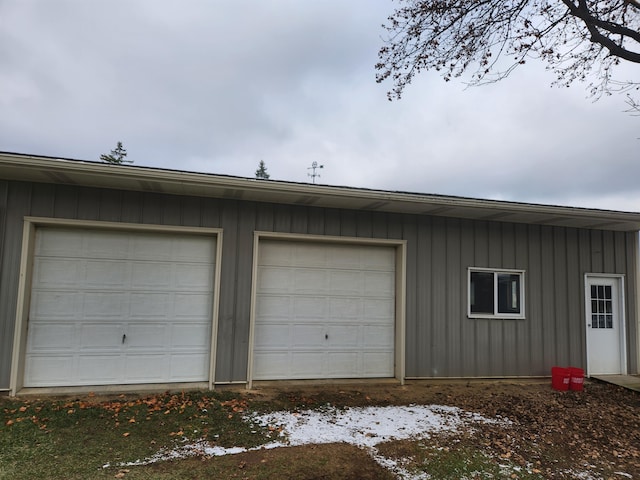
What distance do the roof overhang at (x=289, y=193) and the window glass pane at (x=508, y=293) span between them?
1.05 metres

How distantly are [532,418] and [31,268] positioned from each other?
22.9 feet

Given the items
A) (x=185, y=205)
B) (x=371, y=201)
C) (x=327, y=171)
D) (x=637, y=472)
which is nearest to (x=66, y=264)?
(x=185, y=205)

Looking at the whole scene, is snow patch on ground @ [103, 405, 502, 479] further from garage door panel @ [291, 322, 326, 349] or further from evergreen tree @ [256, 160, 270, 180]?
evergreen tree @ [256, 160, 270, 180]

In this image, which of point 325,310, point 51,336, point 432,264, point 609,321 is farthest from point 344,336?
point 609,321

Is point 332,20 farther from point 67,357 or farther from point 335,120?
point 335,120

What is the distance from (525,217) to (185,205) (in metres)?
5.72

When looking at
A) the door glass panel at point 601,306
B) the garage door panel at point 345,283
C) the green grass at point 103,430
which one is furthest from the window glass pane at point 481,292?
the green grass at point 103,430

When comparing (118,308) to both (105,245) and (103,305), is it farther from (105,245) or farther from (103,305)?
(105,245)

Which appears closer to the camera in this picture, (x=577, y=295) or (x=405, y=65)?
(x=405, y=65)

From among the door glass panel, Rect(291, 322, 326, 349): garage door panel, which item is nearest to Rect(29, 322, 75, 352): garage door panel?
Rect(291, 322, 326, 349): garage door panel

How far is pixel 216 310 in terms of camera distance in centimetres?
584

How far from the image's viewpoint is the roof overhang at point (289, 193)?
4898 mm

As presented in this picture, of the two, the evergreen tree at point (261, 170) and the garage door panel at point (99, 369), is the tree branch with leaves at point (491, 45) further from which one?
the evergreen tree at point (261, 170)

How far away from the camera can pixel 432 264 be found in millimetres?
6750
